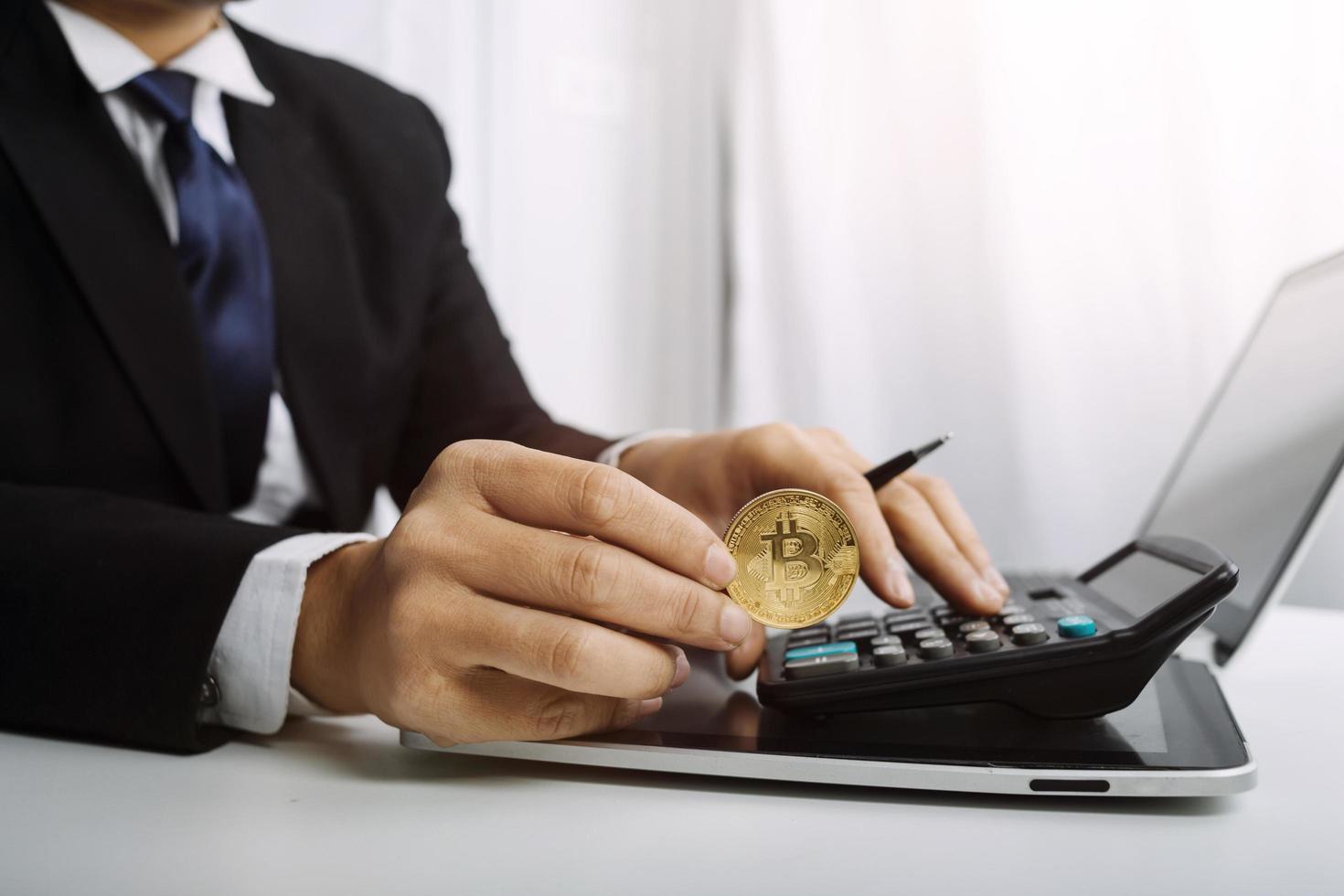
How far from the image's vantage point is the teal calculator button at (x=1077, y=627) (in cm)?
43

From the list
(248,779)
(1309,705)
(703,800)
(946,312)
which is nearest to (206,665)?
(248,779)

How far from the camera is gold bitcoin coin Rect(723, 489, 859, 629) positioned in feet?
1.45

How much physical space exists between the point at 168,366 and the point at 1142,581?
2.39 feet

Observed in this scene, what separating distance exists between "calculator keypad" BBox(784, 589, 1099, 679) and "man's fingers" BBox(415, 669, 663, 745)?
0.09m

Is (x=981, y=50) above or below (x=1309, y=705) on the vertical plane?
above

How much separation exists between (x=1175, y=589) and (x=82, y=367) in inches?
31.3

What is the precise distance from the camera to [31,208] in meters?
0.77

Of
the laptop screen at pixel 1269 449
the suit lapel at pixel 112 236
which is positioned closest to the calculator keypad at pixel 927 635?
the laptop screen at pixel 1269 449

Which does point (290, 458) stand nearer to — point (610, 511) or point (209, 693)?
point (209, 693)

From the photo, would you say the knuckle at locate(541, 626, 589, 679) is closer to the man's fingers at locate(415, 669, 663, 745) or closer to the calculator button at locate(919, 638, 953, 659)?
the man's fingers at locate(415, 669, 663, 745)

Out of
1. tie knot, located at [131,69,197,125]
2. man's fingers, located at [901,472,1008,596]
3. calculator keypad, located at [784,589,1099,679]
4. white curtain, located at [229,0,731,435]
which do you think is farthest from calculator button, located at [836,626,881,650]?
white curtain, located at [229,0,731,435]

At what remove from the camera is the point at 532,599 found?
399 millimetres

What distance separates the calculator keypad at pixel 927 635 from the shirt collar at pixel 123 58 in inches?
29.7

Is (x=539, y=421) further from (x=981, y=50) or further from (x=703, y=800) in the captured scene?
(x=981, y=50)
